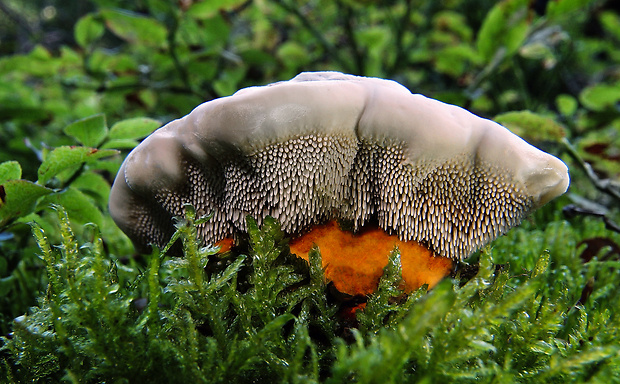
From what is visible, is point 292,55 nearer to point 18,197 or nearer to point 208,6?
point 208,6

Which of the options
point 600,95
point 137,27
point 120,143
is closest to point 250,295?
point 120,143

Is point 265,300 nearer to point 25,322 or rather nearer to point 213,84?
point 25,322

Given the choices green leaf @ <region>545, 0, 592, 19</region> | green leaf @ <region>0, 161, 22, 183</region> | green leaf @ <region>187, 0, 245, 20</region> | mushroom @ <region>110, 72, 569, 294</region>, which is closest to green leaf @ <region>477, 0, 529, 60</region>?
green leaf @ <region>545, 0, 592, 19</region>

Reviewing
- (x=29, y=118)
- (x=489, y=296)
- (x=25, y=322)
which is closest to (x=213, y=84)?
(x=29, y=118)

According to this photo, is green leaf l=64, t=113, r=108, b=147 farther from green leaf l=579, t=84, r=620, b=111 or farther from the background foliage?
green leaf l=579, t=84, r=620, b=111

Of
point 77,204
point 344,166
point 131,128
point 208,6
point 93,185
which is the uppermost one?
point 208,6

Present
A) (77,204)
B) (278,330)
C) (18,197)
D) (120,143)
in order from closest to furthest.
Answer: (278,330) → (18,197) → (77,204) → (120,143)
